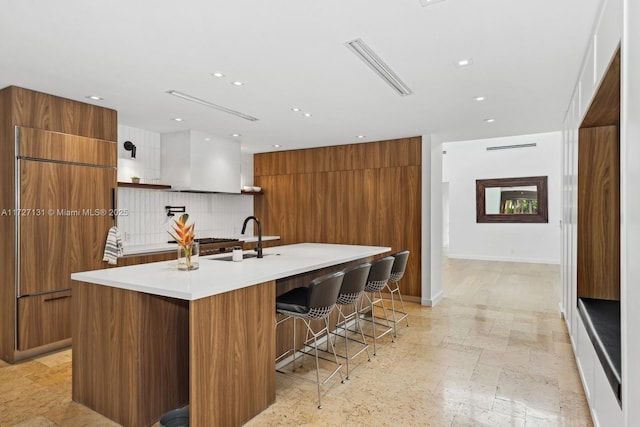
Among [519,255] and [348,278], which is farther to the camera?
[519,255]

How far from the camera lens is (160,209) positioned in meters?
5.43

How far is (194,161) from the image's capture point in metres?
5.22

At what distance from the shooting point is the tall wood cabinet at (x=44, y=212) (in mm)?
3363

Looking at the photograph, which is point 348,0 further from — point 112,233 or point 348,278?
point 112,233

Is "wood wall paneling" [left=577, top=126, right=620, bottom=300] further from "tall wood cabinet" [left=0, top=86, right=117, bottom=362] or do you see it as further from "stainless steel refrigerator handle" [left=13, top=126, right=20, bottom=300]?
"stainless steel refrigerator handle" [left=13, top=126, right=20, bottom=300]

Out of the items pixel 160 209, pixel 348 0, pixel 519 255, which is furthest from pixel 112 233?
pixel 519 255

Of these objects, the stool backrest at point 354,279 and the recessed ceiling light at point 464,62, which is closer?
the recessed ceiling light at point 464,62

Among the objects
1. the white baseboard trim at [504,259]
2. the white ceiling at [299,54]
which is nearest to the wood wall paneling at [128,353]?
the white ceiling at [299,54]

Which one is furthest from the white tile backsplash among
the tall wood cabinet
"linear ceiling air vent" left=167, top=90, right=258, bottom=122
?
"linear ceiling air vent" left=167, top=90, right=258, bottom=122

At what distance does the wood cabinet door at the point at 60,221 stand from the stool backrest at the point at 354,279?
2621mm

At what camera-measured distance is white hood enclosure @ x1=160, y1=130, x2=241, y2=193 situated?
5.19 metres

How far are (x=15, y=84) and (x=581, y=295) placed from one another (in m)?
5.11

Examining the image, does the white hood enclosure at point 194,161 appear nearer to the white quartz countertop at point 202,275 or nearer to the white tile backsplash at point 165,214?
the white tile backsplash at point 165,214

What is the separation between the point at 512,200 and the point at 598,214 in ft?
22.6
